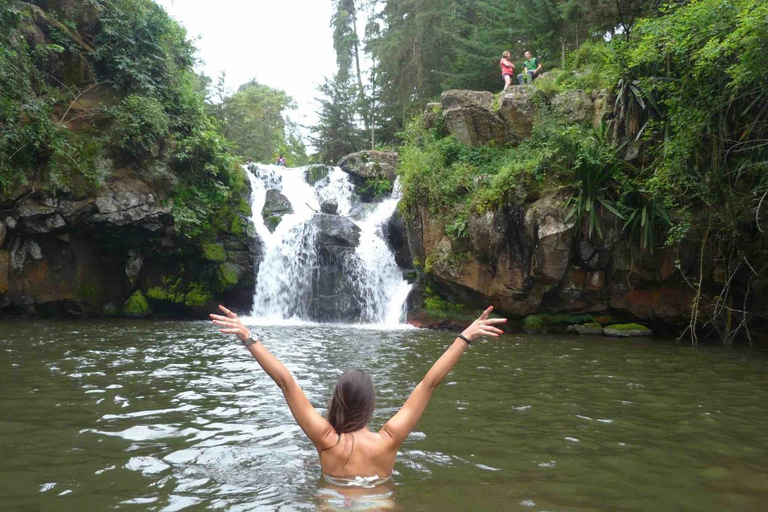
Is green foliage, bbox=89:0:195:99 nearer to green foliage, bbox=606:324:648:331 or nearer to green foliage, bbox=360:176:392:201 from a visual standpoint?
green foliage, bbox=360:176:392:201

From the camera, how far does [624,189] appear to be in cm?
1229

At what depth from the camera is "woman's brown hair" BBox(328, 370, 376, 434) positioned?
3016mm

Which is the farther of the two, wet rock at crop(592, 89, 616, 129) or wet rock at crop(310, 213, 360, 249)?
wet rock at crop(310, 213, 360, 249)

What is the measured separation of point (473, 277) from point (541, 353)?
14.9 feet

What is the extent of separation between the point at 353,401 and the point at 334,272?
567 inches

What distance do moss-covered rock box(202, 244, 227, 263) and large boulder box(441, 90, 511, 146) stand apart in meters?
8.78

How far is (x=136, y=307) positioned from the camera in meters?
17.2

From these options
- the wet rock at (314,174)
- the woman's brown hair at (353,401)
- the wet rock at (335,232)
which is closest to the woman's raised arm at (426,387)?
the woman's brown hair at (353,401)

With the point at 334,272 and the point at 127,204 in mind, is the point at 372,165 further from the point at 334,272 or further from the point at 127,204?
the point at 127,204

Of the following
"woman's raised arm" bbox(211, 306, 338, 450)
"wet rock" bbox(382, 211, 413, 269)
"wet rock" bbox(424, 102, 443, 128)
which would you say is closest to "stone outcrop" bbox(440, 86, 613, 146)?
"wet rock" bbox(424, 102, 443, 128)

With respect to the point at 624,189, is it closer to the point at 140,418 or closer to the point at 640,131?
the point at 640,131

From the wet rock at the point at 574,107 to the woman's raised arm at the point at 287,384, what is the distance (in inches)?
538

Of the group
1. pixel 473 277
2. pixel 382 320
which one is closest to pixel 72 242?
pixel 382 320

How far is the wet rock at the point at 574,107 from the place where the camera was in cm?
1454
